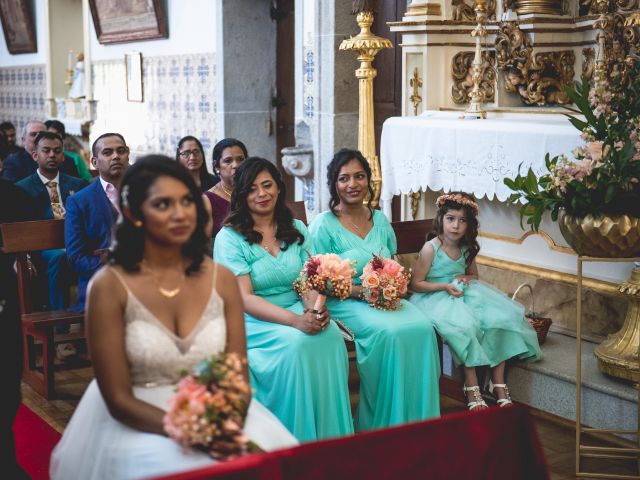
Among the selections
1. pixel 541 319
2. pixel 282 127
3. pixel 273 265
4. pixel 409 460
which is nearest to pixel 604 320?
pixel 541 319

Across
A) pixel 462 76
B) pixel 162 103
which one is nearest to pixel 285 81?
pixel 162 103

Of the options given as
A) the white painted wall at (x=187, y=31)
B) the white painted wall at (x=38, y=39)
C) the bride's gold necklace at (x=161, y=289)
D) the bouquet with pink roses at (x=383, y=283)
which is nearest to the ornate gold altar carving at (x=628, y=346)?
the bouquet with pink roses at (x=383, y=283)

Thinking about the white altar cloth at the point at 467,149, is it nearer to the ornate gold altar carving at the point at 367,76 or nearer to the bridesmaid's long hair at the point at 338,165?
the ornate gold altar carving at the point at 367,76

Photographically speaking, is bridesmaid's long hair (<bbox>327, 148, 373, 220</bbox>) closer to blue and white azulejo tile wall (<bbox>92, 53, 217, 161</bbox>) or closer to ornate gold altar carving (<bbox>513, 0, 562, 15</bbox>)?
ornate gold altar carving (<bbox>513, 0, 562, 15</bbox>)

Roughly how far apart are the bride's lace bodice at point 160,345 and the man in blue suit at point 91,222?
254cm

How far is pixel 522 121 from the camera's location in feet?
18.6

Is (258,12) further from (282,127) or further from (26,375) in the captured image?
(26,375)

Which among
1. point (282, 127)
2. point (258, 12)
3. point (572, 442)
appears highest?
point (258, 12)

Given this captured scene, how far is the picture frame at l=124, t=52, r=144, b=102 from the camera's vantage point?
11625 millimetres

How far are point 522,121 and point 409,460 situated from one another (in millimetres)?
3717

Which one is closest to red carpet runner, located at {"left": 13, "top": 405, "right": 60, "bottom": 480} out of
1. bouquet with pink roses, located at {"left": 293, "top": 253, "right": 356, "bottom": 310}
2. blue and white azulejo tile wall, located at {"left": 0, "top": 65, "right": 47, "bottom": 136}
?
bouquet with pink roses, located at {"left": 293, "top": 253, "right": 356, "bottom": 310}

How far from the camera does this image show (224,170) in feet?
18.9

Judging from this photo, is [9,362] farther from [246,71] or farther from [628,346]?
[246,71]

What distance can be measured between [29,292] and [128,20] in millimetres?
6751
